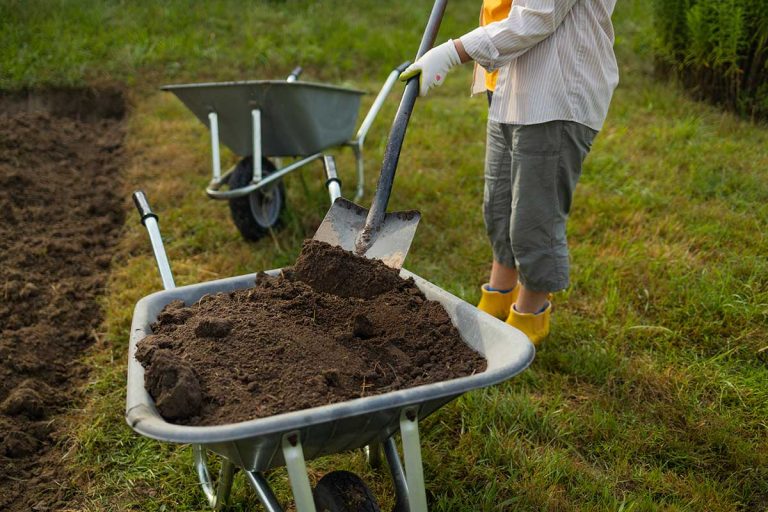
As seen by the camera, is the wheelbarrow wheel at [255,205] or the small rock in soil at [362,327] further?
the wheelbarrow wheel at [255,205]

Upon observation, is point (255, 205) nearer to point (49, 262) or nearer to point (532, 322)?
point (49, 262)

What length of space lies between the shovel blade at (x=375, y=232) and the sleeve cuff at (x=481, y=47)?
525 millimetres

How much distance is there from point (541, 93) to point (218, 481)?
5.34 feet

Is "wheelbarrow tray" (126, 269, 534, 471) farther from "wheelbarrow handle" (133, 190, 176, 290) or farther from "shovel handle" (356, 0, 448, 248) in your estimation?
"shovel handle" (356, 0, 448, 248)

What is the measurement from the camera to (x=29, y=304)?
3.29 metres

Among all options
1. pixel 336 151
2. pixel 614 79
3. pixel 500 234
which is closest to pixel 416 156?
pixel 336 151

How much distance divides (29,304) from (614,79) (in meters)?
2.71

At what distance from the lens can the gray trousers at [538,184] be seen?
2430 millimetres

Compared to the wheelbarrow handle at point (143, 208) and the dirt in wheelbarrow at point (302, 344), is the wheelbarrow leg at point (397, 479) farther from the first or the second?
the wheelbarrow handle at point (143, 208)

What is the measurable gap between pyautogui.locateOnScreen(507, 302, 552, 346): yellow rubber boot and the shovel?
0.84m

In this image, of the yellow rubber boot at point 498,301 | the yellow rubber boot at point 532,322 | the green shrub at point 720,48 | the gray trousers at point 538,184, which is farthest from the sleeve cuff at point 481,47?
the green shrub at point 720,48

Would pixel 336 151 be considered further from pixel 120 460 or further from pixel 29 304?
pixel 120 460

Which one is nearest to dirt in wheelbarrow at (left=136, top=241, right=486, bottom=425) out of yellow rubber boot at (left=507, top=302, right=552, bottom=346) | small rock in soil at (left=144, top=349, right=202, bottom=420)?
small rock in soil at (left=144, top=349, right=202, bottom=420)

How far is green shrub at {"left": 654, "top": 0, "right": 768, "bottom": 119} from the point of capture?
4.80m
